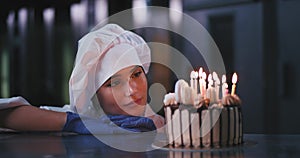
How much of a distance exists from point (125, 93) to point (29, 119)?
21 cm

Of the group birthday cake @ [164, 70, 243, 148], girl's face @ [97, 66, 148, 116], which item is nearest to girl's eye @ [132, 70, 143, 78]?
girl's face @ [97, 66, 148, 116]

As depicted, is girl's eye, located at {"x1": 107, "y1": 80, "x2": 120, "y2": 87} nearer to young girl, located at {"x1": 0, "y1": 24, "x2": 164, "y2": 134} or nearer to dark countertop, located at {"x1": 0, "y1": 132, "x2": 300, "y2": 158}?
young girl, located at {"x1": 0, "y1": 24, "x2": 164, "y2": 134}

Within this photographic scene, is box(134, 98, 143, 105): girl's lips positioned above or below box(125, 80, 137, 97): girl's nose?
below

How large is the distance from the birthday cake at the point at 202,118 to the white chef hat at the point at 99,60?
293mm

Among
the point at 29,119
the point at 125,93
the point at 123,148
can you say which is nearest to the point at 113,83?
the point at 125,93

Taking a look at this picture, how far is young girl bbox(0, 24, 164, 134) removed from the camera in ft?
2.87

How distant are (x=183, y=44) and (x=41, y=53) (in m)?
0.44

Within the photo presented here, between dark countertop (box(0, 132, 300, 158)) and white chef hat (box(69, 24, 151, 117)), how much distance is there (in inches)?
5.4

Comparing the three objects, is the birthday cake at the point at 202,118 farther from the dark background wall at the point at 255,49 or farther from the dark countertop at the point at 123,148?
the dark background wall at the point at 255,49

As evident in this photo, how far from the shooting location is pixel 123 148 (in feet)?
2.07

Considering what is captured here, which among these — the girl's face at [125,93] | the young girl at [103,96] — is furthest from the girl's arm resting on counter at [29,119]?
the girl's face at [125,93]

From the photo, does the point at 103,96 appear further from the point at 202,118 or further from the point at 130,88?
the point at 202,118

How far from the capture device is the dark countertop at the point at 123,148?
1.84ft

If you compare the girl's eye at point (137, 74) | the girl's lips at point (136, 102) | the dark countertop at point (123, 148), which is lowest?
the dark countertop at point (123, 148)
